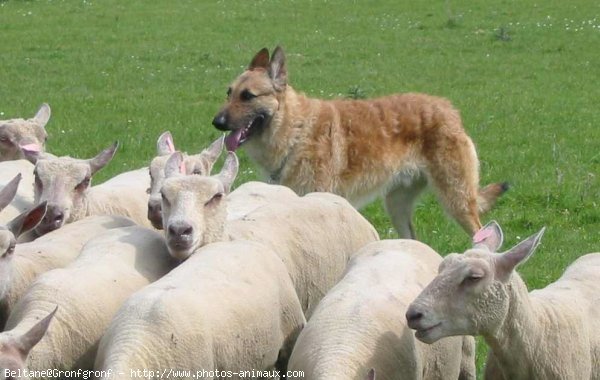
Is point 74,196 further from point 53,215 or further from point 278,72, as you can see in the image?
point 278,72

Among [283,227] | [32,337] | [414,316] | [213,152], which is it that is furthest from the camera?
[213,152]

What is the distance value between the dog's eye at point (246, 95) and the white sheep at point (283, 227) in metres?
3.03

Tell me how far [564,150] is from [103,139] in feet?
19.0

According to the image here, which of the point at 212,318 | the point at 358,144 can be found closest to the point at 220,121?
the point at 358,144

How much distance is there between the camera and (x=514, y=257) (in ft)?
20.9

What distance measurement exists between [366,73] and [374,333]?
1620cm

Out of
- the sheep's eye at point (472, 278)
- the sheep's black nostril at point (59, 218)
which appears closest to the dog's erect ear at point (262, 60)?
the sheep's black nostril at point (59, 218)

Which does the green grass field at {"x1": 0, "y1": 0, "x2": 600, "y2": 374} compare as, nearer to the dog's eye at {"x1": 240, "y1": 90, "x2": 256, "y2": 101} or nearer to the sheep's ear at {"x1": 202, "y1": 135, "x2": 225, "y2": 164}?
the dog's eye at {"x1": 240, "y1": 90, "x2": 256, "y2": 101}

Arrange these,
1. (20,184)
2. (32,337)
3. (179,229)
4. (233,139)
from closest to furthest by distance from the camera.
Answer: (32,337), (179,229), (20,184), (233,139)

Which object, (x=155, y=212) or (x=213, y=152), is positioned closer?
(x=155, y=212)

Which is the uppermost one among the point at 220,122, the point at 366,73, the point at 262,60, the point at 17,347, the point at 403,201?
the point at 17,347

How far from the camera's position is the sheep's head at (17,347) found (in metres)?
5.70

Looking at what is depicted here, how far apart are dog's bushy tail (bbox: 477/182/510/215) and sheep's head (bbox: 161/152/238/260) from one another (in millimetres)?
5254

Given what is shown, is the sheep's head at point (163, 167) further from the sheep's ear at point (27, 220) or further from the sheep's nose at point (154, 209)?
the sheep's ear at point (27, 220)
